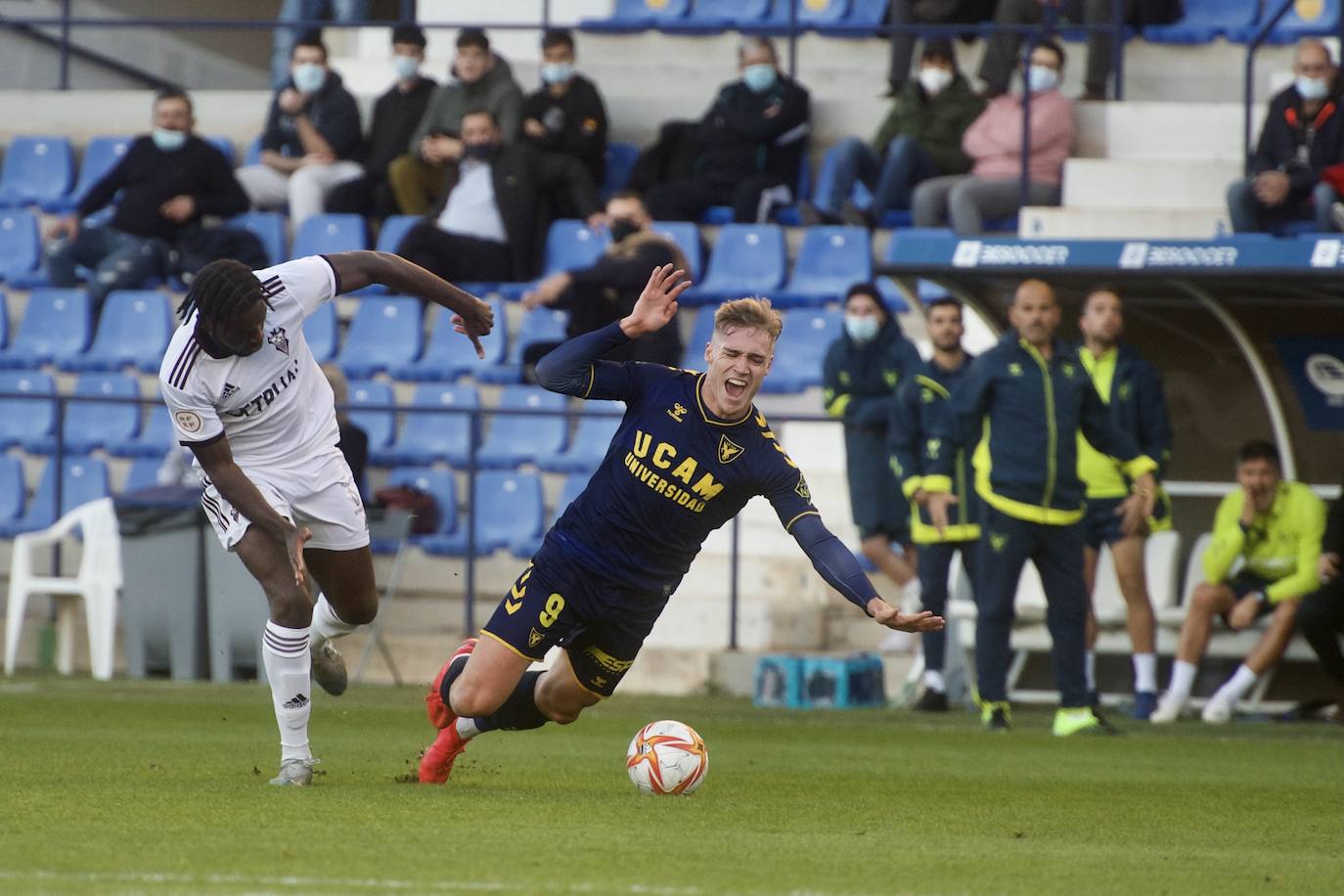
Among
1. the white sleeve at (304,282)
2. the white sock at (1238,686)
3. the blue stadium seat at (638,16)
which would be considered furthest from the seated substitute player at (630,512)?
the blue stadium seat at (638,16)

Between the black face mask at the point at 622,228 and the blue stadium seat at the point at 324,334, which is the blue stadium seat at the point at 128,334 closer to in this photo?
the blue stadium seat at the point at 324,334

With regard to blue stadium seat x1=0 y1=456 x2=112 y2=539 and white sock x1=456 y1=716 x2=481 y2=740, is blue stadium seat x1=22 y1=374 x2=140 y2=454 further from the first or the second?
white sock x1=456 y1=716 x2=481 y2=740

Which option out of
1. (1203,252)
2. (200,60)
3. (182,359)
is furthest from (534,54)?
(182,359)

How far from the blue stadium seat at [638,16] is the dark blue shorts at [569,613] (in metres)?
12.0

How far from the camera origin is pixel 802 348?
51.3 ft

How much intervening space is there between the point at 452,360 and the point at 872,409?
4043mm

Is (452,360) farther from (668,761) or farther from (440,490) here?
(668,761)

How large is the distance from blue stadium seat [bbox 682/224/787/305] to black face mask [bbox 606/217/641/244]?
2.75 ft

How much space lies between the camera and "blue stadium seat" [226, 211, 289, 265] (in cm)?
1742

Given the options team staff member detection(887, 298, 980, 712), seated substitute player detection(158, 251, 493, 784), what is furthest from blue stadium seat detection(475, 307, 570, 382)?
seated substitute player detection(158, 251, 493, 784)

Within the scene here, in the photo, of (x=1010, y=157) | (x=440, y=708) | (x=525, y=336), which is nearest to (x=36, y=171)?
(x=525, y=336)

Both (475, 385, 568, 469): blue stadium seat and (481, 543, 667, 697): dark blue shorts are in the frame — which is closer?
(481, 543, 667, 697): dark blue shorts

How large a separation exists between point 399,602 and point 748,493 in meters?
7.73

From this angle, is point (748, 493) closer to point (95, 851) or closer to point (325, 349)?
point (95, 851)
